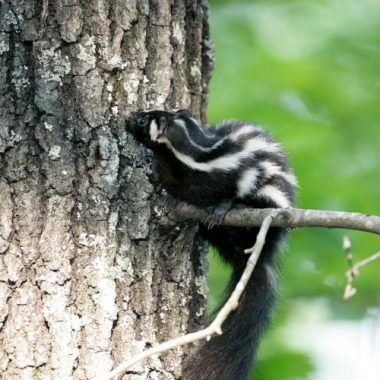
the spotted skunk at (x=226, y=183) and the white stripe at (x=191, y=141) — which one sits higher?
the white stripe at (x=191, y=141)

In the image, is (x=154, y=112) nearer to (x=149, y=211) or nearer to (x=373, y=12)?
(x=149, y=211)

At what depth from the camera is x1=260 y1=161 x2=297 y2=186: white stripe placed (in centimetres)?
382

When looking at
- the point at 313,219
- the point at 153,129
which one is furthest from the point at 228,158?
the point at 313,219

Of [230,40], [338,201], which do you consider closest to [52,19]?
[338,201]

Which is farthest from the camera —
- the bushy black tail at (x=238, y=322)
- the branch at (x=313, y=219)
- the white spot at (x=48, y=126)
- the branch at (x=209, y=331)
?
the bushy black tail at (x=238, y=322)

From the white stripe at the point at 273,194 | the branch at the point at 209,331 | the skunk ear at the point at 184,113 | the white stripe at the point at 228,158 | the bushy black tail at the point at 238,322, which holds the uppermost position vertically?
the skunk ear at the point at 184,113

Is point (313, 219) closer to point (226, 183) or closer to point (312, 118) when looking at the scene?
point (226, 183)

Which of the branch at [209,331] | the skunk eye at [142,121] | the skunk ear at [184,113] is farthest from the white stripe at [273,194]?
the branch at [209,331]

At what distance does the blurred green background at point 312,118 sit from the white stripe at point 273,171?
4.61 feet

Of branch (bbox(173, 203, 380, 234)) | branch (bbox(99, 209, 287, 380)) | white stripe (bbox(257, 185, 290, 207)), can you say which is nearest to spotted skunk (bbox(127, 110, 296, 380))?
white stripe (bbox(257, 185, 290, 207))

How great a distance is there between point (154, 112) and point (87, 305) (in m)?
0.78

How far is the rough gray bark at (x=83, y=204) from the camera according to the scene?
11.1 ft

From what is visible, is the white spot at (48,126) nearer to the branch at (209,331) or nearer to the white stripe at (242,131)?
the white stripe at (242,131)

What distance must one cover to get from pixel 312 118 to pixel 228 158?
2.27 m
